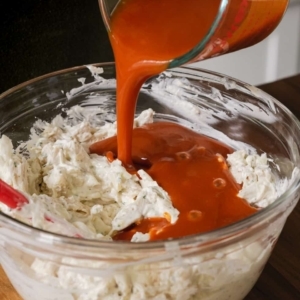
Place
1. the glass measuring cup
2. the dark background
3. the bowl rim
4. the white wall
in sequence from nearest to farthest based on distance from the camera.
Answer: the bowl rim
the glass measuring cup
the dark background
the white wall

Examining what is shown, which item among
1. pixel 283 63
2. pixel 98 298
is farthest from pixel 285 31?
pixel 98 298

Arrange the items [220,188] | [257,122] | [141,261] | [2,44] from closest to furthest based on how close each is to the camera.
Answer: [141,261] → [220,188] → [257,122] → [2,44]

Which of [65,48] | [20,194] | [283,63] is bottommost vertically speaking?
[283,63]

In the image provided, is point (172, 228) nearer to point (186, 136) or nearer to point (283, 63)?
point (186, 136)

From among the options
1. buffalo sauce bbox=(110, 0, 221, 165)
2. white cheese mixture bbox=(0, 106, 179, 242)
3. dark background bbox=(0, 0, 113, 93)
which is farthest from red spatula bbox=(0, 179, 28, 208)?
dark background bbox=(0, 0, 113, 93)

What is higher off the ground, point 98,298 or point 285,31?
point 98,298

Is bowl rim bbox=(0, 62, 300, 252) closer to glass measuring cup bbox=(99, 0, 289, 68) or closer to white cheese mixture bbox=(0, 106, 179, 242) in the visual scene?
white cheese mixture bbox=(0, 106, 179, 242)
